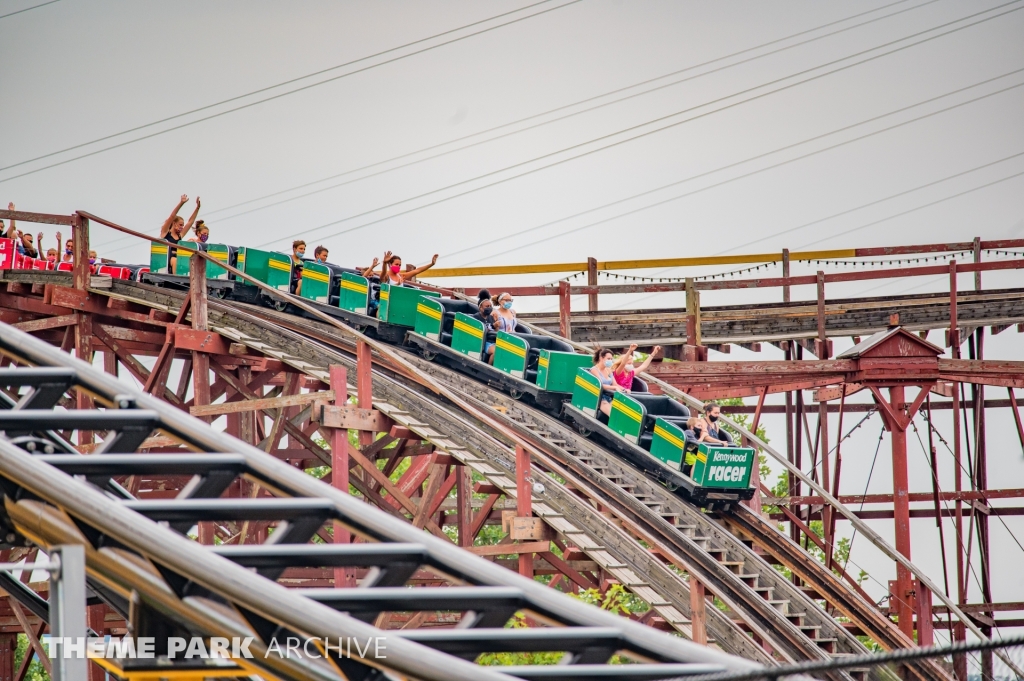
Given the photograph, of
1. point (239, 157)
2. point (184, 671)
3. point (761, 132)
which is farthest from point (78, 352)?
point (761, 132)

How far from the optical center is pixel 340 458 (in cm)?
1115

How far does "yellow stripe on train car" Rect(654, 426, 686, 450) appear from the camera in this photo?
43.1 feet

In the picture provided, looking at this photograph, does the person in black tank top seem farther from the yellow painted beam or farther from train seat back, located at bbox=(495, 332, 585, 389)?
the yellow painted beam

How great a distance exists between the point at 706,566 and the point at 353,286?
759 cm

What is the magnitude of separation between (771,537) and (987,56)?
20.2m

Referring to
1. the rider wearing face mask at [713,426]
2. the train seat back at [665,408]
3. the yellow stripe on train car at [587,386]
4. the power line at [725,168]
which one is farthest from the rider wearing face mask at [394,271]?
the power line at [725,168]

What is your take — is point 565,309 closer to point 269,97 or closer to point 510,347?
point 510,347

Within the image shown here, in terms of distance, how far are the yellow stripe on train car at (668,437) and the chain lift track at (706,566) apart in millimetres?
523

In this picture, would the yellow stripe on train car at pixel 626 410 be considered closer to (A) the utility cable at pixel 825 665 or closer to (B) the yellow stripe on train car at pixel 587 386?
(B) the yellow stripe on train car at pixel 587 386

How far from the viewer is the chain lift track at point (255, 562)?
3.92 metres

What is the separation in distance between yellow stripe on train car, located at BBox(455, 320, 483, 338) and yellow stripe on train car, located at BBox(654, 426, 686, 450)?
3166 millimetres

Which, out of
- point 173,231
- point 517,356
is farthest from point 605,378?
point 173,231

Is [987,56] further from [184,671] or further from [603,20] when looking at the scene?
[184,671]

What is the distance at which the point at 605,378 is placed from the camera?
1452 centimetres
